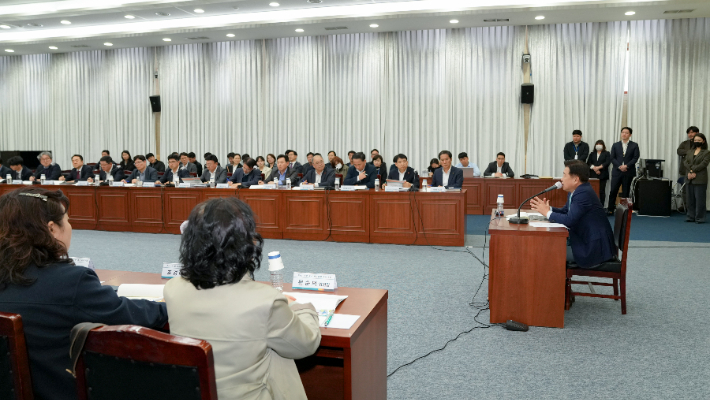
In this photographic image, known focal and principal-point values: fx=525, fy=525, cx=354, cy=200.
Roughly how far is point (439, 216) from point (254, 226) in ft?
18.4

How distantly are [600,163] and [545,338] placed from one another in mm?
7782

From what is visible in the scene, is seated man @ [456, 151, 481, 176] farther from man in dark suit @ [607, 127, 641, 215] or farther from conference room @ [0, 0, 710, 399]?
man in dark suit @ [607, 127, 641, 215]

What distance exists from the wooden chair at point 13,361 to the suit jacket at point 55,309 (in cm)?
10

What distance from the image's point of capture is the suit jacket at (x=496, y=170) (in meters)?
10.3

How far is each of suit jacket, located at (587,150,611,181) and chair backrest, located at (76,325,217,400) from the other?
34.0ft

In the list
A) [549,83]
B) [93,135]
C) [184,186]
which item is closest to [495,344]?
[184,186]

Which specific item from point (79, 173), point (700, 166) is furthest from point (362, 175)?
point (700, 166)

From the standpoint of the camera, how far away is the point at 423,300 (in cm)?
437

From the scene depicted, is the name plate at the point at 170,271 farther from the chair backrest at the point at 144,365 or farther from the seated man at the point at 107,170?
the seated man at the point at 107,170

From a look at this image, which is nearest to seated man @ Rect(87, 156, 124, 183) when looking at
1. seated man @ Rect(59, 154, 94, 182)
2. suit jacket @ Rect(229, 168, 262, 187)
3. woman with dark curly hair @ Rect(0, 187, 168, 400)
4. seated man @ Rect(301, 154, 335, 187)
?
seated man @ Rect(59, 154, 94, 182)

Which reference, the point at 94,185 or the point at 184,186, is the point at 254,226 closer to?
the point at 184,186

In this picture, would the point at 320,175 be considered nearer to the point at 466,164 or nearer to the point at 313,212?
the point at 313,212

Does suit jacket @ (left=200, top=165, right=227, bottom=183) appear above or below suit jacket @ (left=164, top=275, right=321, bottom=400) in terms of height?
above

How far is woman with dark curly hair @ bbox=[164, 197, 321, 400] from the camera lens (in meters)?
1.38
